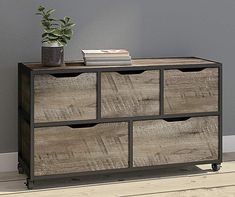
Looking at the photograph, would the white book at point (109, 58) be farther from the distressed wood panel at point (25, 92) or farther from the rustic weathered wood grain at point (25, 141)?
the rustic weathered wood grain at point (25, 141)

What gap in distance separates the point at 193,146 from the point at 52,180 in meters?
0.78

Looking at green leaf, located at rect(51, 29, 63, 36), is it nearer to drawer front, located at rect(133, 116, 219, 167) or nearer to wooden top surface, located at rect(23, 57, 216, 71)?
wooden top surface, located at rect(23, 57, 216, 71)

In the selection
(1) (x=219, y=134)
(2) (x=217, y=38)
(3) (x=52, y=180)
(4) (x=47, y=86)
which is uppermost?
(2) (x=217, y=38)

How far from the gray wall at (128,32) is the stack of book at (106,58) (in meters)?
0.32

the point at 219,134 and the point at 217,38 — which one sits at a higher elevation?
the point at 217,38

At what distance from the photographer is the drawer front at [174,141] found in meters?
3.42

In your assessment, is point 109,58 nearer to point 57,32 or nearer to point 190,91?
point 57,32

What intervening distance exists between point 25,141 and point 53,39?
545mm

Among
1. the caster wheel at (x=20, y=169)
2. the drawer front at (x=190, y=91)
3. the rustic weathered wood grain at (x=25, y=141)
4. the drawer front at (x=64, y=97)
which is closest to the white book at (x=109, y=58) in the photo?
the drawer front at (x=64, y=97)

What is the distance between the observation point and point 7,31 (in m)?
3.50

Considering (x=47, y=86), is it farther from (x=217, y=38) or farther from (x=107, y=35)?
(x=217, y=38)

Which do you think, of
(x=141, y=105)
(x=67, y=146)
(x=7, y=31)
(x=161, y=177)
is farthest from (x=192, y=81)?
(x=7, y=31)

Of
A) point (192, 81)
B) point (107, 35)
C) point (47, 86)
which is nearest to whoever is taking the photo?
point (47, 86)

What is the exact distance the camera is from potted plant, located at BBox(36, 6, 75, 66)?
329 centimetres
